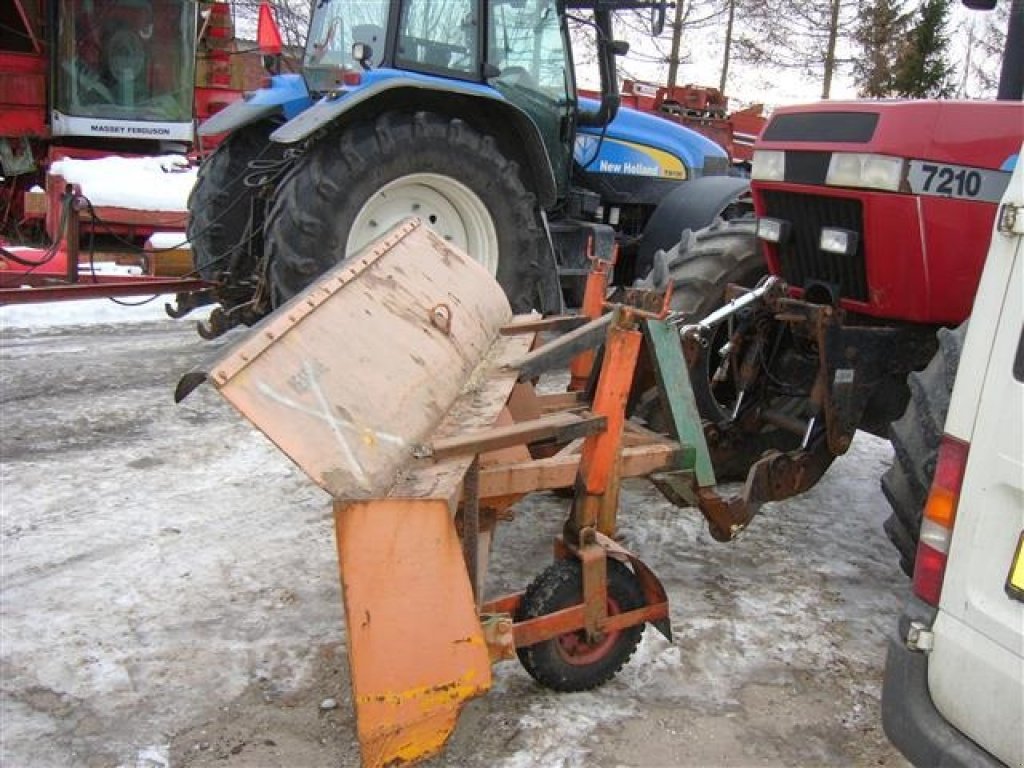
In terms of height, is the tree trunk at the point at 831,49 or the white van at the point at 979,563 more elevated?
the tree trunk at the point at 831,49

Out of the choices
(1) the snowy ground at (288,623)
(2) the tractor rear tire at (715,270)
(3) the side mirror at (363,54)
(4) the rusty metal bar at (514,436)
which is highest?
(3) the side mirror at (363,54)

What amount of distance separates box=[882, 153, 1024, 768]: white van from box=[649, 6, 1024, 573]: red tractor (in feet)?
2.02

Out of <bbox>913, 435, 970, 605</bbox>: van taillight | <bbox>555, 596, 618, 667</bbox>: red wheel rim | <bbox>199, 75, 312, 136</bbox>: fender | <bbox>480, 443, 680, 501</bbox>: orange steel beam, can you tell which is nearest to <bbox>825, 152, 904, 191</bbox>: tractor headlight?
<bbox>480, 443, 680, 501</bbox>: orange steel beam

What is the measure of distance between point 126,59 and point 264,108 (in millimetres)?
5761

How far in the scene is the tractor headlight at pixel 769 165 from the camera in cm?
348

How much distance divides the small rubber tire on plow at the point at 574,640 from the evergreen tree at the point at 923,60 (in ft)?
62.5

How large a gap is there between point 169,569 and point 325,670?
2.90ft

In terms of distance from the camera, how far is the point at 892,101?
310cm

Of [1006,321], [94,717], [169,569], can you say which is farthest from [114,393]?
[1006,321]

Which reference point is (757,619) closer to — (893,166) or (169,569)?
(893,166)

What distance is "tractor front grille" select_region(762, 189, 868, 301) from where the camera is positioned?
10.8 ft

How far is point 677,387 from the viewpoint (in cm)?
293

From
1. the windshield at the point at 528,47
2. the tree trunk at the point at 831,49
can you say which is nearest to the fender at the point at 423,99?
the windshield at the point at 528,47

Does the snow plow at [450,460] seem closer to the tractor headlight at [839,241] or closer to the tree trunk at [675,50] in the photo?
the tractor headlight at [839,241]
